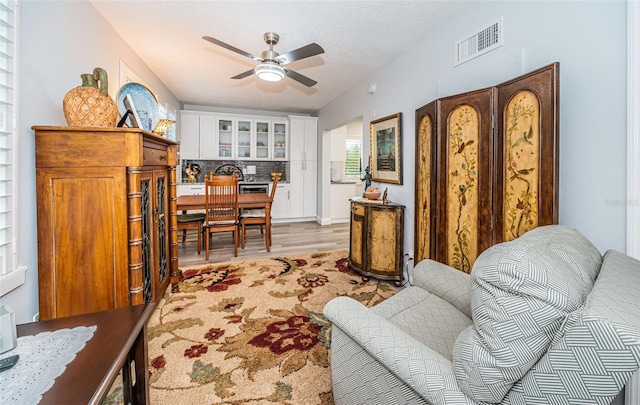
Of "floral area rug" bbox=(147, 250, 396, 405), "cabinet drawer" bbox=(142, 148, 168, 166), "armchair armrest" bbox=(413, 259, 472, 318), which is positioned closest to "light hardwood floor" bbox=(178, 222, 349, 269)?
"floral area rug" bbox=(147, 250, 396, 405)

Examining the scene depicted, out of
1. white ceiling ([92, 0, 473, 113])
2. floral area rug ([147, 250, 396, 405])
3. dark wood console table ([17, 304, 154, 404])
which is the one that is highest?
white ceiling ([92, 0, 473, 113])

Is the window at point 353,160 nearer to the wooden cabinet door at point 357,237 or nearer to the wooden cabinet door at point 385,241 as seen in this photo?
the wooden cabinet door at point 357,237

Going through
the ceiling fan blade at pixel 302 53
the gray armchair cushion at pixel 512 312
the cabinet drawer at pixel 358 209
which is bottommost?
the gray armchair cushion at pixel 512 312

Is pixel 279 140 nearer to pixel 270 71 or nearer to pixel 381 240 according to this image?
pixel 270 71

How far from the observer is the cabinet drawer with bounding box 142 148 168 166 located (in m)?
1.90

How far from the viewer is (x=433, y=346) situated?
46.8 inches

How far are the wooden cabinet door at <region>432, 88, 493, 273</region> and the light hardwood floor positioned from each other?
95.5 inches

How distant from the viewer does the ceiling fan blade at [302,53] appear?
2.34m

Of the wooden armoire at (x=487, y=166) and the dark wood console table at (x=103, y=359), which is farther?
the wooden armoire at (x=487, y=166)

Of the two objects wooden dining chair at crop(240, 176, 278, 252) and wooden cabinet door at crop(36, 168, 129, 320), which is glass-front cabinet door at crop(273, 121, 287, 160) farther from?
wooden cabinet door at crop(36, 168, 129, 320)

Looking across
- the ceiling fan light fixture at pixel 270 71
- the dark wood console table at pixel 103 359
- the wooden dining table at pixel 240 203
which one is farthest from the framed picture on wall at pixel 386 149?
the dark wood console table at pixel 103 359

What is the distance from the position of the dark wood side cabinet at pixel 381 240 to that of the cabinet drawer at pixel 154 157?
1997 mm

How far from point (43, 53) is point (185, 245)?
126 inches

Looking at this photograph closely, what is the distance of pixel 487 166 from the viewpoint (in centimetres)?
183
